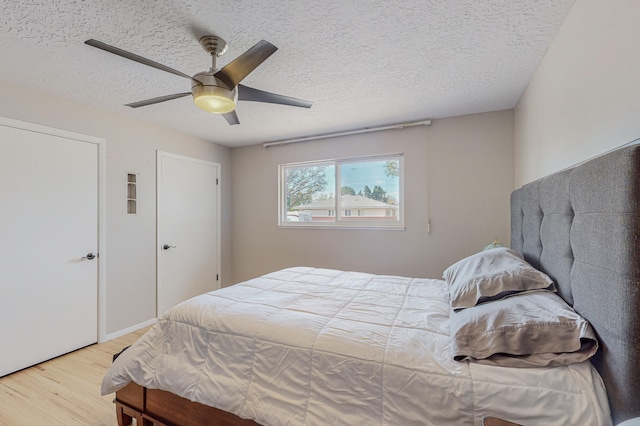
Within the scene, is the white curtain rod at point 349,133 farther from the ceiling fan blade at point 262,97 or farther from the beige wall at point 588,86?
the ceiling fan blade at point 262,97

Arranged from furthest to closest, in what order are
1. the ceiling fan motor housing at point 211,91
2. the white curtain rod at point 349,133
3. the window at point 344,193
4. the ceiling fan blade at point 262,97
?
the window at point 344,193 < the white curtain rod at point 349,133 < the ceiling fan blade at point 262,97 < the ceiling fan motor housing at point 211,91

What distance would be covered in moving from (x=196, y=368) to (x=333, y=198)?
8.57ft

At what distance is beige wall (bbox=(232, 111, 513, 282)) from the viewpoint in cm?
280

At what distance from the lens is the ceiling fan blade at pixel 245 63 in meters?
1.37

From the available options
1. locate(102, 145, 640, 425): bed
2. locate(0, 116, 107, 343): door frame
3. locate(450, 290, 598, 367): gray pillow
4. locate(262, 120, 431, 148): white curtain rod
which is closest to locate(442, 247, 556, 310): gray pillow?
locate(102, 145, 640, 425): bed

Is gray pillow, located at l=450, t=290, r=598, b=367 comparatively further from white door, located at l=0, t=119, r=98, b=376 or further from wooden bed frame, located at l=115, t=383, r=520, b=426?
white door, located at l=0, t=119, r=98, b=376

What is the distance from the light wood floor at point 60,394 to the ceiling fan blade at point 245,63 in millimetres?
2168

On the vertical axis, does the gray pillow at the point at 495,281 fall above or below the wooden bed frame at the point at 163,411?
above

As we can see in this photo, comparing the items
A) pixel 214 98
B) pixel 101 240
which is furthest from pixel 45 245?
pixel 214 98

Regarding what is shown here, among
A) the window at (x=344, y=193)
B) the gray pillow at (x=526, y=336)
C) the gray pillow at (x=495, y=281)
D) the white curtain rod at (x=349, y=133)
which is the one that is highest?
the white curtain rod at (x=349, y=133)

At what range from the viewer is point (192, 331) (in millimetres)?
1451

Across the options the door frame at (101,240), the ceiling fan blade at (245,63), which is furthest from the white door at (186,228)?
the ceiling fan blade at (245,63)

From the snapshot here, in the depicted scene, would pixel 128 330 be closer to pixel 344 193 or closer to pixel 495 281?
pixel 344 193

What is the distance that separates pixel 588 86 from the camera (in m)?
1.26
